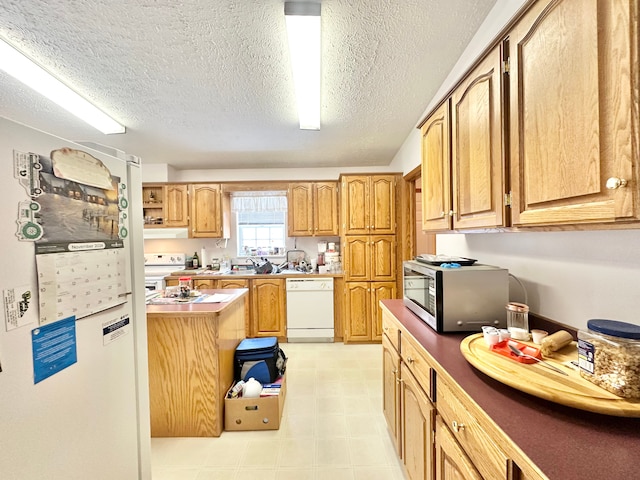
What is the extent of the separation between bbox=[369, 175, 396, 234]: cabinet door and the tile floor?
73.3 inches

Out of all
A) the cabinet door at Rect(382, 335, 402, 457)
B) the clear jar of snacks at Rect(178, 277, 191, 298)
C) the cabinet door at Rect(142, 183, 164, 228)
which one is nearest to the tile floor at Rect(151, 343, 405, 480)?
the cabinet door at Rect(382, 335, 402, 457)

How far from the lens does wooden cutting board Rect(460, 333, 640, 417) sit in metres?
0.67

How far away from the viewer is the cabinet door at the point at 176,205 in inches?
156

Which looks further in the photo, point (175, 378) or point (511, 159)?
point (175, 378)

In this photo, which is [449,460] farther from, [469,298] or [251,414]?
[251,414]

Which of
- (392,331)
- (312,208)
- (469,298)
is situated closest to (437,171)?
(469,298)

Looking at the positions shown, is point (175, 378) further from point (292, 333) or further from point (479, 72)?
point (479, 72)

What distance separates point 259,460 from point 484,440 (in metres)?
1.56

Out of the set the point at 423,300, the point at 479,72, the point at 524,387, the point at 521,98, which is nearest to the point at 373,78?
the point at 479,72

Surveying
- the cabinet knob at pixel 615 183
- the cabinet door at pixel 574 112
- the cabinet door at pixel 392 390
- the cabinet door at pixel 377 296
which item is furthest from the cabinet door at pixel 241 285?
the cabinet knob at pixel 615 183

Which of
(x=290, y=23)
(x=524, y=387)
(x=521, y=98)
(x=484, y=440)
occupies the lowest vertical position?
(x=484, y=440)

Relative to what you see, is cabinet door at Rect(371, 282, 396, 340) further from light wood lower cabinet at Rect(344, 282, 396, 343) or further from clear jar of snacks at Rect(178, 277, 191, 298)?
clear jar of snacks at Rect(178, 277, 191, 298)

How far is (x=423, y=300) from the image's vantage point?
1.52 m

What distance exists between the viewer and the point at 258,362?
2.20 m
